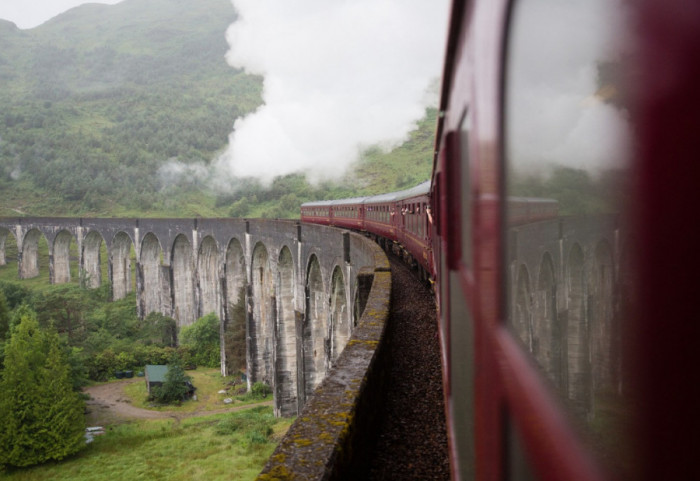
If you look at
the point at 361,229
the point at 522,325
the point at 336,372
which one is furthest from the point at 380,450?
the point at 361,229

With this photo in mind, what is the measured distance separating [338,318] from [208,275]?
53.1 feet

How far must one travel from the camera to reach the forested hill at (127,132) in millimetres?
64188

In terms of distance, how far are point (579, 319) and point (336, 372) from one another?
293cm

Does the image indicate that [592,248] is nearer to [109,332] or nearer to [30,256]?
[109,332]

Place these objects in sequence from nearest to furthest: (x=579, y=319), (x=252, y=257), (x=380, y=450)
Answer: (x=579, y=319) < (x=380, y=450) < (x=252, y=257)

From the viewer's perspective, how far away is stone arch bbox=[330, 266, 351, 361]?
47.6ft

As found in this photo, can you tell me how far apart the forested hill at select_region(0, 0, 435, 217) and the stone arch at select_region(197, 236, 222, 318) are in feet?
106

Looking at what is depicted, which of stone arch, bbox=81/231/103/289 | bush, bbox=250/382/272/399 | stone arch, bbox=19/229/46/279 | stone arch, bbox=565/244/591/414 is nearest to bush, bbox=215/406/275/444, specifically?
bush, bbox=250/382/272/399

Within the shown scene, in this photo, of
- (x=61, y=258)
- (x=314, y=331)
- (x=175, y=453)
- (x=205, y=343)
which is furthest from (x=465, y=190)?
(x=61, y=258)

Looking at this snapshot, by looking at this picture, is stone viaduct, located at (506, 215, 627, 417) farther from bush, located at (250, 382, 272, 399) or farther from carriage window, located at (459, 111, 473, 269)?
bush, located at (250, 382, 272, 399)

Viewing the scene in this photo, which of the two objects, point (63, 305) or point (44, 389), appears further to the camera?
point (63, 305)

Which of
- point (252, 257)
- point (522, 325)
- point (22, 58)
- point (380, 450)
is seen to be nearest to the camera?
point (522, 325)

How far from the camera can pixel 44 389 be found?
66.4ft

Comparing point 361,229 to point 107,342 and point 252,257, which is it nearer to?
point 252,257
